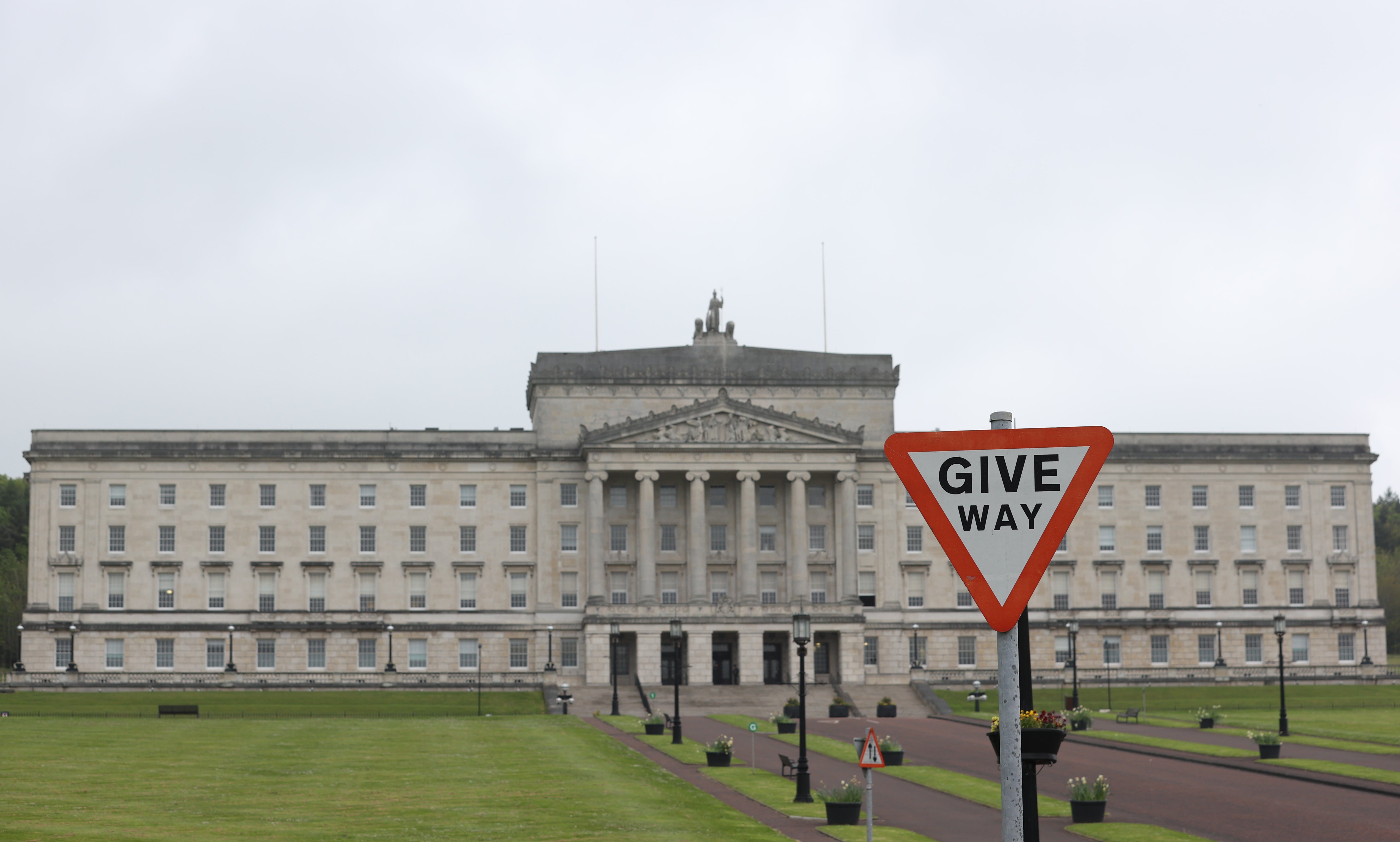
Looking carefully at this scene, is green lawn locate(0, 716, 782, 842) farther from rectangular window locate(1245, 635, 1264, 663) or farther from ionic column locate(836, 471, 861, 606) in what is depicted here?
rectangular window locate(1245, 635, 1264, 663)

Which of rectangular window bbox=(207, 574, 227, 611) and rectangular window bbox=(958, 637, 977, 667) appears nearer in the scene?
rectangular window bbox=(207, 574, 227, 611)

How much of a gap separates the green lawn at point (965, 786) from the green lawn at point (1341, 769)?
10411 millimetres

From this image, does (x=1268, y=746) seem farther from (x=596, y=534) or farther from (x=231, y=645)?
(x=231, y=645)

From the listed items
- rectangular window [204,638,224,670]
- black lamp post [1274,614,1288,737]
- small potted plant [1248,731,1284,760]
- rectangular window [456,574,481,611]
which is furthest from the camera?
rectangular window [456,574,481,611]

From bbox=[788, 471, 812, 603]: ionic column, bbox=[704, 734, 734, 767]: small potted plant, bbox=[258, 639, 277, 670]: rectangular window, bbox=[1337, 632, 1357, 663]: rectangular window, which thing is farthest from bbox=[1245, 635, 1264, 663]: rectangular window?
bbox=[704, 734, 734, 767]: small potted plant

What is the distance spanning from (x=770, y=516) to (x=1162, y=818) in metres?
76.9

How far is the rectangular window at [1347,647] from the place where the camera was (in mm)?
116875

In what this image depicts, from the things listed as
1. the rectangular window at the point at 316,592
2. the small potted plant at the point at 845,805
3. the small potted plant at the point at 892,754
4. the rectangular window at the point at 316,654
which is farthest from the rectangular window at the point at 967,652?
the small potted plant at the point at 845,805

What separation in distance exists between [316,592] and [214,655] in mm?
8482

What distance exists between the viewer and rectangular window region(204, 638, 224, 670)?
108938mm

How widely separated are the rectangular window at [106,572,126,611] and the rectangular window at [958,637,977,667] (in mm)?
62475

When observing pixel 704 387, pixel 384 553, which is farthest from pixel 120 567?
pixel 704 387

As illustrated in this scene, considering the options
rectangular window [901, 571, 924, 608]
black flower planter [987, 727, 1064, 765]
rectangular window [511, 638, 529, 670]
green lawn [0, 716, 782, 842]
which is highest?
black flower planter [987, 727, 1064, 765]

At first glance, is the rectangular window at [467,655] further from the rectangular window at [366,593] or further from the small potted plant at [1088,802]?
the small potted plant at [1088,802]
